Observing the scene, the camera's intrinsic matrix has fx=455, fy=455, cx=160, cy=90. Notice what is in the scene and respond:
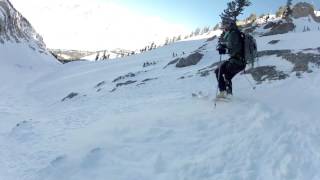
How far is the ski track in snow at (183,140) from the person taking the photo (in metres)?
11.9

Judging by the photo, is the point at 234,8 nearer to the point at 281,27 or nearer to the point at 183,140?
the point at 281,27

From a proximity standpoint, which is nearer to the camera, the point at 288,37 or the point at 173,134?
the point at 173,134

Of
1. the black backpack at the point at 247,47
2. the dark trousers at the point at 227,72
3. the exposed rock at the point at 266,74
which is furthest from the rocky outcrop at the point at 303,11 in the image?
the black backpack at the point at 247,47

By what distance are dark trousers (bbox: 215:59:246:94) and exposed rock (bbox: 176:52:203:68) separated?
21568mm

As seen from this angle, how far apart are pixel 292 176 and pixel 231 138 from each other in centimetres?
266

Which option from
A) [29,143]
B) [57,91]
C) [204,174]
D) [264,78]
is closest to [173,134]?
[204,174]

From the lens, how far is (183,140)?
13.6 m

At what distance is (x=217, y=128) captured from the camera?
1437 cm

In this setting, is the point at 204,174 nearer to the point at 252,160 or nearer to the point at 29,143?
the point at 252,160

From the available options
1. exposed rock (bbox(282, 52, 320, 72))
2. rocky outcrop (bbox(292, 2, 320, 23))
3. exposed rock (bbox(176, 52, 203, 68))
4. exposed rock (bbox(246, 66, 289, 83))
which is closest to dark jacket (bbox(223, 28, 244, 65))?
exposed rock (bbox(246, 66, 289, 83))

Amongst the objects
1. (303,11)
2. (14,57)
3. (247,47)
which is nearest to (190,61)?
(247,47)

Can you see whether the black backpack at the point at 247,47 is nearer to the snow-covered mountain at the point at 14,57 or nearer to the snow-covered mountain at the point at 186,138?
the snow-covered mountain at the point at 186,138

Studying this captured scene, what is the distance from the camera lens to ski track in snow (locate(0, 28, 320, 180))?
38.9 ft

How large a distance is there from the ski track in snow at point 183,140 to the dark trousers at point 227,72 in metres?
0.66
